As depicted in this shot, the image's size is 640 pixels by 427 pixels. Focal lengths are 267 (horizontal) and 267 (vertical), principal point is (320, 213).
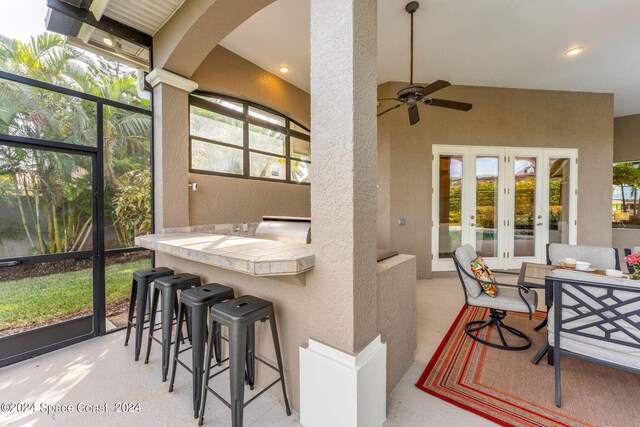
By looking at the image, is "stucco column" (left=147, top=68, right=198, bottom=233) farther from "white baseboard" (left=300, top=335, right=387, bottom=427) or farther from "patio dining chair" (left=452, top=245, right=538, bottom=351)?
"patio dining chair" (left=452, top=245, right=538, bottom=351)

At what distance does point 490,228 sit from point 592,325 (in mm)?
3704

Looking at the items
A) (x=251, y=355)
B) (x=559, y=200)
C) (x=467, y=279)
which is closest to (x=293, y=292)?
(x=251, y=355)

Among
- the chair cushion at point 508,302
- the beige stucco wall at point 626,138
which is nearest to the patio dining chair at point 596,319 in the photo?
the chair cushion at point 508,302

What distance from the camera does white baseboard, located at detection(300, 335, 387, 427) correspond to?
1376 millimetres

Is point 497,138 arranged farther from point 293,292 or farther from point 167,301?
point 167,301

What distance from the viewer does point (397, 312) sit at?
1.99 m

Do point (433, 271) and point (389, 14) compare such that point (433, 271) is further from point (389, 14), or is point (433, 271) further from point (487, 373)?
point (389, 14)

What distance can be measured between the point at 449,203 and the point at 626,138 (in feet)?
16.2

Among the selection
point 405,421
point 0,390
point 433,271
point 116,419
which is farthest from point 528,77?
point 0,390

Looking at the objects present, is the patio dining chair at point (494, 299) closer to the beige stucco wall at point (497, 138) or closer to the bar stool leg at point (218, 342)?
the beige stucco wall at point (497, 138)

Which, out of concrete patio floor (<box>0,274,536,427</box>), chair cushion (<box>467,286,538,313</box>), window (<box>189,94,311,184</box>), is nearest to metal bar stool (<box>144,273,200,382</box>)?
concrete patio floor (<box>0,274,536,427</box>)

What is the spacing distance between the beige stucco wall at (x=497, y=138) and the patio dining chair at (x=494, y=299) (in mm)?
2071

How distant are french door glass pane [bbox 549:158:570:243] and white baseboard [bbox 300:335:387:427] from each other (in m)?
5.48

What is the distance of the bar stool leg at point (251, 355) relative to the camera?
1.86m
